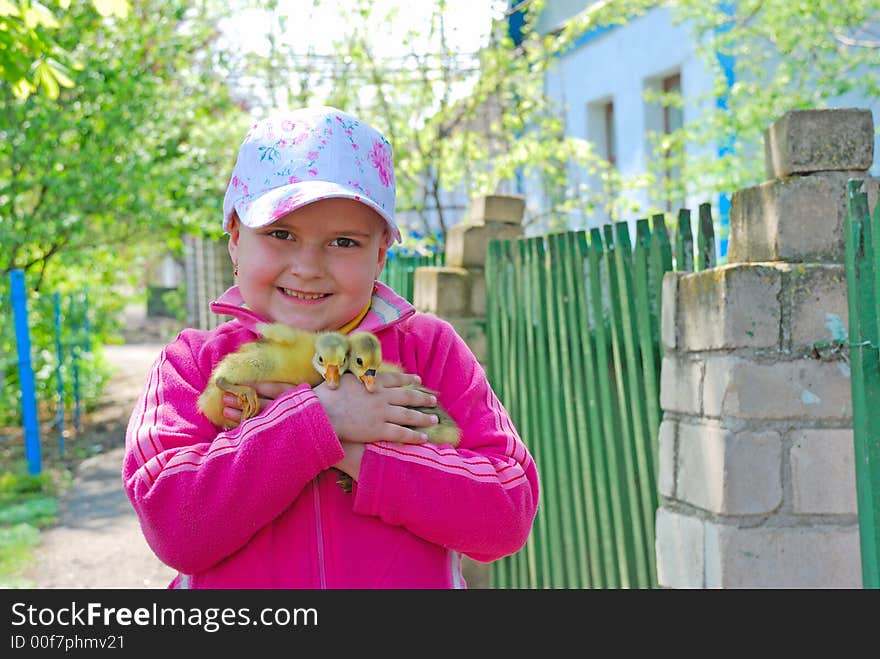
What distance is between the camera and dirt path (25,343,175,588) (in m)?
6.56

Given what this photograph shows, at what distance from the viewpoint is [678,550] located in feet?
11.2

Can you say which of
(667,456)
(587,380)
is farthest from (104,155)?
(667,456)

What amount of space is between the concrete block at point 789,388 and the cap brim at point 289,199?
1548 mm

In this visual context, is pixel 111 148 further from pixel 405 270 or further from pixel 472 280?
pixel 472 280

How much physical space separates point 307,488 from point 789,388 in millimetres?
1744

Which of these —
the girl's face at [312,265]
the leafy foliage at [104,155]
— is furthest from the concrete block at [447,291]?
the leafy foliage at [104,155]

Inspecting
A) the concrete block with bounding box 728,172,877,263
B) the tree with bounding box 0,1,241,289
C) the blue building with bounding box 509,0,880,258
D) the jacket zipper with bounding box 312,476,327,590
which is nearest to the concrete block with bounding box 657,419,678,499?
the concrete block with bounding box 728,172,877,263

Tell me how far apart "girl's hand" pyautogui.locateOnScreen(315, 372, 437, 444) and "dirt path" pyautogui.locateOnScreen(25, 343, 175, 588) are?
4.70 meters

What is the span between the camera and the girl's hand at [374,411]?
6.11ft

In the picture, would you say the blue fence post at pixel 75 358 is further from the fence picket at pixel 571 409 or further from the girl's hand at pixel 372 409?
the girl's hand at pixel 372 409

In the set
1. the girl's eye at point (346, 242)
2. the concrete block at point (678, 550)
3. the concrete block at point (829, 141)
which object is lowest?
the concrete block at point (678, 550)

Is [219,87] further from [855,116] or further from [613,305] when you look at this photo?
[855,116]

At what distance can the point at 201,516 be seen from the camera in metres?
1.79

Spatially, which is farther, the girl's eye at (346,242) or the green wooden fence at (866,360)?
the green wooden fence at (866,360)
